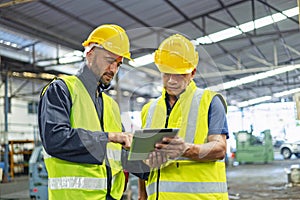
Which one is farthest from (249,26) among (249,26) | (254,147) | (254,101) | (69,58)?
(254,101)

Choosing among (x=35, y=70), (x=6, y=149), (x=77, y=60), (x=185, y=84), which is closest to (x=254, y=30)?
(x=77, y=60)

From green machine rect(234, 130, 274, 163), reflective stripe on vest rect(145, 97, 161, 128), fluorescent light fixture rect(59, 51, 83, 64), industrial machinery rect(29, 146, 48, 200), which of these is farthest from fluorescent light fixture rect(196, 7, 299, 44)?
reflective stripe on vest rect(145, 97, 161, 128)

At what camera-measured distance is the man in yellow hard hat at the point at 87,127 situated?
1429 mm

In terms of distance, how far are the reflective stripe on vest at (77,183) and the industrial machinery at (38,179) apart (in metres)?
5.67

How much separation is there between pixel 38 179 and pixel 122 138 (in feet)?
20.0

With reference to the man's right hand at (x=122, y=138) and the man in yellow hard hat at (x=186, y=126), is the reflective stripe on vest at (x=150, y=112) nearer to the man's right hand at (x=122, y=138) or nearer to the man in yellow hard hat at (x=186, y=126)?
the man in yellow hard hat at (x=186, y=126)

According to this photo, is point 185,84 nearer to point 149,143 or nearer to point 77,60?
point 149,143

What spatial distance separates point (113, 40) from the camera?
149 cm

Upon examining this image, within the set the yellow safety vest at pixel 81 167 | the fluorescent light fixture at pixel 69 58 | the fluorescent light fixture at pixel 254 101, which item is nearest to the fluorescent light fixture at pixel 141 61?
the yellow safety vest at pixel 81 167

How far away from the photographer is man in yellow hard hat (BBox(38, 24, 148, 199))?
1429 millimetres

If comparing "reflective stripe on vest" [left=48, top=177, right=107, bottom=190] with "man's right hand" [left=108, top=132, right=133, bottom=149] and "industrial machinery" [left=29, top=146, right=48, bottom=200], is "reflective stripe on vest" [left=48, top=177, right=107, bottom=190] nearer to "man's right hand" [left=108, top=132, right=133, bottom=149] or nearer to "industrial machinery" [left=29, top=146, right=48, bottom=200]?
"man's right hand" [left=108, top=132, right=133, bottom=149]

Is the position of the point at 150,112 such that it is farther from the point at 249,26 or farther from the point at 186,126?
the point at 249,26

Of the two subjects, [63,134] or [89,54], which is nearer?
[63,134]

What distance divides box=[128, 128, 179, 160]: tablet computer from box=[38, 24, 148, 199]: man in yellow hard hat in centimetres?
4
